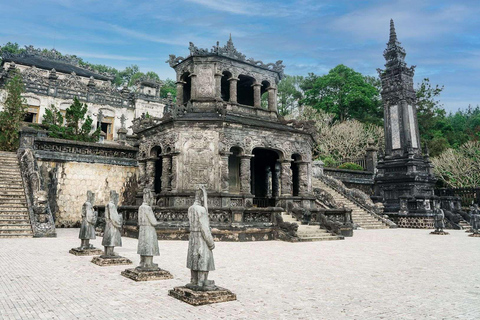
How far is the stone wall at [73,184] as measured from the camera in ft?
62.2

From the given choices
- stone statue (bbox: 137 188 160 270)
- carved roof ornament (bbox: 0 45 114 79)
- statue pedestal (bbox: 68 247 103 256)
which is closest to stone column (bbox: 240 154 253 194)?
statue pedestal (bbox: 68 247 103 256)

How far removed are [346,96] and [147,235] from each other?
1828 inches

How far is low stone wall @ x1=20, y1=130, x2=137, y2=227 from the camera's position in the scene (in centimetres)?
1894

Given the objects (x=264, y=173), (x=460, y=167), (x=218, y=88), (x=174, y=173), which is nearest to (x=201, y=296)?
(x=174, y=173)

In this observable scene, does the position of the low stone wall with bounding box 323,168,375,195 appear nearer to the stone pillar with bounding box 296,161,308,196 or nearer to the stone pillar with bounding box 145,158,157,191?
the stone pillar with bounding box 296,161,308,196

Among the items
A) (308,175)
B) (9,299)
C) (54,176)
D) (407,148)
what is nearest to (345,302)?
(9,299)

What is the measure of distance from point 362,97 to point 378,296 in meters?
45.8

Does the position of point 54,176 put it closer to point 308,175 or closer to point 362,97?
point 308,175

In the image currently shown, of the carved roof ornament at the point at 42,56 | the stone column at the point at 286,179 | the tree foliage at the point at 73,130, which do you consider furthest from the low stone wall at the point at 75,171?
the carved roof ornament at the point at 42,56

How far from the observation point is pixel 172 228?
14422mm

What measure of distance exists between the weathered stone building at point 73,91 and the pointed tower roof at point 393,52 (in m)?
26.0

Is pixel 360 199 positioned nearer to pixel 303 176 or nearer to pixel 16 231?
pixel 303 176

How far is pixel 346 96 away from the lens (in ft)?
161

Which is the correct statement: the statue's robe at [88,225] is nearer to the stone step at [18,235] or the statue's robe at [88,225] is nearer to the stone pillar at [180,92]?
the stone step at [18,235]
